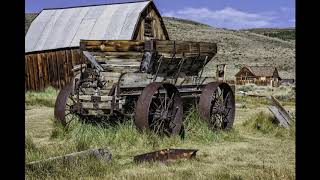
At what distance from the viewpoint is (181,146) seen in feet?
28.1

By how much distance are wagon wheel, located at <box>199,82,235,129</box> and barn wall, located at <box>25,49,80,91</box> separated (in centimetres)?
1518

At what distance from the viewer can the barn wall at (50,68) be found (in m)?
25.6

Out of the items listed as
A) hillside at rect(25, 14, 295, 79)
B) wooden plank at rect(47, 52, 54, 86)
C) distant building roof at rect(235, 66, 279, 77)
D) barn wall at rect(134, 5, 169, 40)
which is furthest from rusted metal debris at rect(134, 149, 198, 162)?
hillside at rect(25, 14, 295, 79)

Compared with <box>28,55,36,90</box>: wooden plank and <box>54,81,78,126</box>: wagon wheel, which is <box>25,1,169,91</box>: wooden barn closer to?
<box>28,55,36,90</box>: wooden plank

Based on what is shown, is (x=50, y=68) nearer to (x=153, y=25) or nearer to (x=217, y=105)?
(x=153, y=25)

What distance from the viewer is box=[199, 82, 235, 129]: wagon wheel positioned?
986 cm

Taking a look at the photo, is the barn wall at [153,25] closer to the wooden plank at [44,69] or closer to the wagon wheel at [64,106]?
the wooden plank at [44,69]

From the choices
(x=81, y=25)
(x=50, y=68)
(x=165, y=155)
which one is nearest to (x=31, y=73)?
(x=50, y=68)

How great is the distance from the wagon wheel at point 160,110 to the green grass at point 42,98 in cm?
1148

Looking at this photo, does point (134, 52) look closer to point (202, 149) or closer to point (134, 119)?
point (134, 119)

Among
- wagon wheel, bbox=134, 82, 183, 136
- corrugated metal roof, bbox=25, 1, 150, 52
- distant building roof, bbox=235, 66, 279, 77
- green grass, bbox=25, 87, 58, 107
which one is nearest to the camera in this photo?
wagon wheel, bbox=134, 82, 183, 136

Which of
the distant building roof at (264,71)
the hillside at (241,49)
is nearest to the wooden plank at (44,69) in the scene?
the distant building roof at (264,71)

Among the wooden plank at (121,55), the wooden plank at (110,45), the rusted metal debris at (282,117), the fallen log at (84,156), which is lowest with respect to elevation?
the rusted metal debris at (282,117)
